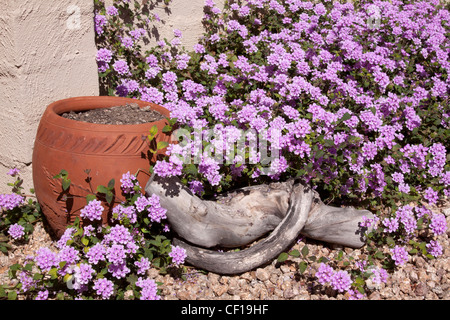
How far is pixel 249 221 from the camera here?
2969 millimetres

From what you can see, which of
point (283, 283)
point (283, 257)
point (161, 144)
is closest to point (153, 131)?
point (161, 144)

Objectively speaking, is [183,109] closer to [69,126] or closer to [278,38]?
[69,126]

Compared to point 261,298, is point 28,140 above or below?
above

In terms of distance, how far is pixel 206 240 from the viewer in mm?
2852

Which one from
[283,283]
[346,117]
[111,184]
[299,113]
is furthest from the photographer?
[299,113]

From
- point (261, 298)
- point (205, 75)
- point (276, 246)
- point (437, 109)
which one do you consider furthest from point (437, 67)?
point (261, 298)

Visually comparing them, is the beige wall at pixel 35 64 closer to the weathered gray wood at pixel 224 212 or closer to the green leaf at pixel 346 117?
the weathered gray wood at pixel 224 212

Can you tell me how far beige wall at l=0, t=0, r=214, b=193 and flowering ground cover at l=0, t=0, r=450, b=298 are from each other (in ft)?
0.95

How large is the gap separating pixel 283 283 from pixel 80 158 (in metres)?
1.46

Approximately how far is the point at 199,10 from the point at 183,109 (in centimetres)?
208

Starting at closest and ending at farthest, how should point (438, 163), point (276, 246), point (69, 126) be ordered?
point (69, 126)
point (276, 246)
point (438, 163)

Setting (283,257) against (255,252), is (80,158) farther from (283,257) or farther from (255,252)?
(283,257)

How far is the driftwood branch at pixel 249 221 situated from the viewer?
2.77 m

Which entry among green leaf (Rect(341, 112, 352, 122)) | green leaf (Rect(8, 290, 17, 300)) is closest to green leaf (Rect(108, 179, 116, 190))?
green leaf (Rect(8, 290, 17, 300))
